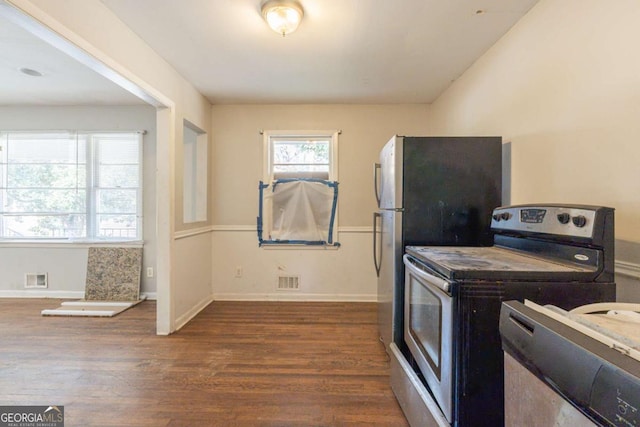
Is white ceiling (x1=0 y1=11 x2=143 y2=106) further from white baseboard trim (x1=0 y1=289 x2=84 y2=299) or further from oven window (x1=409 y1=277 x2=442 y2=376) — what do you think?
oven window (x1=409 y1=277 x2=442 y2=376)

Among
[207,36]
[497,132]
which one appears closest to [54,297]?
[207,36]

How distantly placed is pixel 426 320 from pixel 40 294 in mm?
4598

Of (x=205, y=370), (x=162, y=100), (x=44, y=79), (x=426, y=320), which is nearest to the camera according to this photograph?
(x=426, y=320)

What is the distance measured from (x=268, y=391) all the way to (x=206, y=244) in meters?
2.03

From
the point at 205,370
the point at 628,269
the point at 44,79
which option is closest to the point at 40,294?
the point at 44,79

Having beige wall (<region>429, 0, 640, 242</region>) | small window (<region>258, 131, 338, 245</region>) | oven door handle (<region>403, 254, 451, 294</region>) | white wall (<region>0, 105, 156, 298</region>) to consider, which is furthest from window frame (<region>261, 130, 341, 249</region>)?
oven door handle (<region>403, 254, 451, 294</region>)

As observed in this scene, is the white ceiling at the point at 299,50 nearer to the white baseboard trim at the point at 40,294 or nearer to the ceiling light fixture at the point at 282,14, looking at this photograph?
the ceiling light fixture at the point at 282,14

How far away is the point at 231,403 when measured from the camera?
1.69m

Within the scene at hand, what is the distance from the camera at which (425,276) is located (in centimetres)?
127

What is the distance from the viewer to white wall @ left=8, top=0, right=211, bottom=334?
5.37 feet

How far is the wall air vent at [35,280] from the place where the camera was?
356cm

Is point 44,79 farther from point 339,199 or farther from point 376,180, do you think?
point 376,180

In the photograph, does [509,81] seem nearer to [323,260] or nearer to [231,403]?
[323,260]

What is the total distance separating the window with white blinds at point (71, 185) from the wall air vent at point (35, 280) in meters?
0.48
